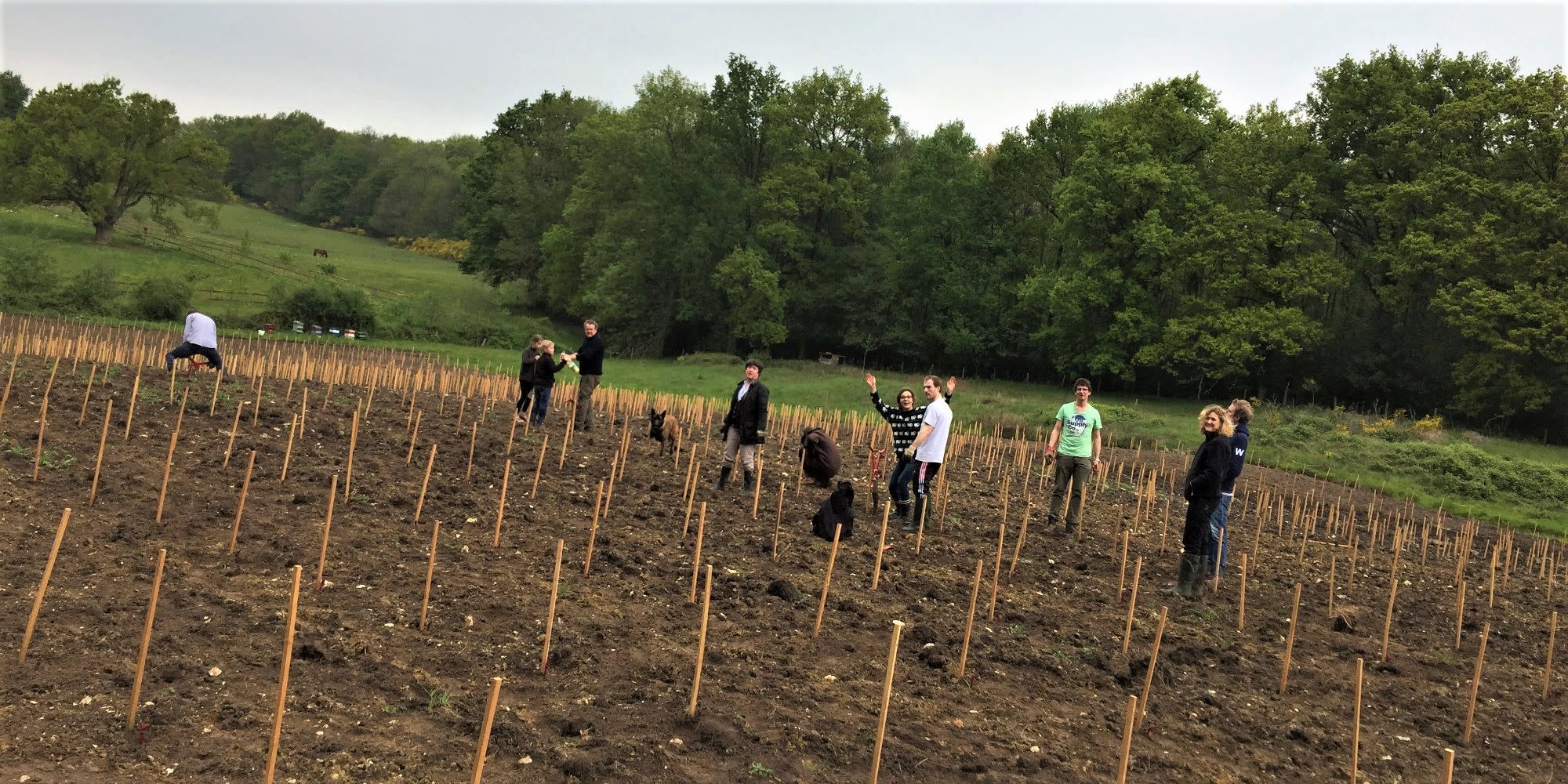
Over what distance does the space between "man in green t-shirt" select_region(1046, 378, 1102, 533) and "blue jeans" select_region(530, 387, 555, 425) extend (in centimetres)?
738

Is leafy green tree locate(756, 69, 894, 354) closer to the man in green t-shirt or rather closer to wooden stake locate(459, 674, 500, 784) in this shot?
the man in green t-shirt

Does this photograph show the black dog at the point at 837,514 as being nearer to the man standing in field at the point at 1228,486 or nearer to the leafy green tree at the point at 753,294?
the man standing in field at the point at 1228,486

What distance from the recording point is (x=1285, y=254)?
1374 inches

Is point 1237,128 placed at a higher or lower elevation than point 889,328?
higher

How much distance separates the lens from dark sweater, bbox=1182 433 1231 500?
9.07 meters

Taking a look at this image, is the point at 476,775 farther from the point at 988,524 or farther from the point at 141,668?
the point at 988,524

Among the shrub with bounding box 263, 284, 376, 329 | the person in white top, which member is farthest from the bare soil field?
the shrub with bounding box 263, 284, 376, 329

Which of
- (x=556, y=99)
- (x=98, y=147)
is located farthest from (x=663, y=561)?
(x=556, y=99)

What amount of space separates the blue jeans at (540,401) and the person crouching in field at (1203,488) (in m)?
9.04

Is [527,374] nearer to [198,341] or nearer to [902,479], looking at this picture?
[198,341]

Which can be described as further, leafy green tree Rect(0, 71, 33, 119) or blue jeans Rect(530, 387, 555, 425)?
leafy green tree Rect(0, 71, 33, 119)

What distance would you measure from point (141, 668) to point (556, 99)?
58.1 m

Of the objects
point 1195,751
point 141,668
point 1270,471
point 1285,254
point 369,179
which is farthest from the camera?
point 369,179

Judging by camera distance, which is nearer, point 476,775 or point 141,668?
point 476,775
